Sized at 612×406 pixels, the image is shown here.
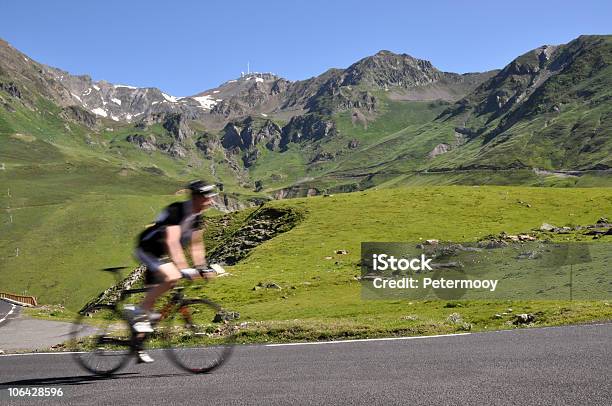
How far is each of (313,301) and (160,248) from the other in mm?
33085

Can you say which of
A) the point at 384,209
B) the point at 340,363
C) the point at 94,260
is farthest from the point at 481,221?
the point at 94,260

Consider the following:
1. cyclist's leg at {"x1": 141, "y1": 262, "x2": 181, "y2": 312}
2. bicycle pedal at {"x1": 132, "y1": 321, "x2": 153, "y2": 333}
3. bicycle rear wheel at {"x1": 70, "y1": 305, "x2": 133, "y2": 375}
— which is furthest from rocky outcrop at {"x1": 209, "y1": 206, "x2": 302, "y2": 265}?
cyclist's leg at {"x1": 141, "y1": 262, "x2": 181, "y2": 312}

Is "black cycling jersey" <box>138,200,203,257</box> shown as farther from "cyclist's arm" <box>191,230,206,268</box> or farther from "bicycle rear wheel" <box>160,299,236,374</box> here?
"bicycle rear wheel" <box>160,299,236,374</box>

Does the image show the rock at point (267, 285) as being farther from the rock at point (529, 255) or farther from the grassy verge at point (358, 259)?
the rock at point (529, 255)

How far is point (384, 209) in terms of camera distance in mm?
84875

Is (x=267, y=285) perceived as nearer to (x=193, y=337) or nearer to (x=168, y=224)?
(x=193, y=337)

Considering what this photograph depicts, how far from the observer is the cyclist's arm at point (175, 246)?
11.7 m

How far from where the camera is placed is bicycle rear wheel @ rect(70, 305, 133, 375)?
42.5 ft

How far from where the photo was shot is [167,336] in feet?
42.4

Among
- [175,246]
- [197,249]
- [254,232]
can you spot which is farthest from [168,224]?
[254,232]

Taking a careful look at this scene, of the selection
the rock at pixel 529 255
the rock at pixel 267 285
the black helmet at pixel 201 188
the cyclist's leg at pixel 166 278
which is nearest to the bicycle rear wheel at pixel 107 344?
the cyclist's leg at pixel 166 278

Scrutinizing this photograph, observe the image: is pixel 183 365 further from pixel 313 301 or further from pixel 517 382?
pixel 313 301

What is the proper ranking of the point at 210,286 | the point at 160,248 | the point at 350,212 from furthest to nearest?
1. the point at 350,212
2. the point at 210,286
3. the point at 160,248

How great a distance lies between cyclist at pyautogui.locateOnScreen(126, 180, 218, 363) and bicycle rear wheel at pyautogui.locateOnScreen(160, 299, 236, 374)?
2.04ft
